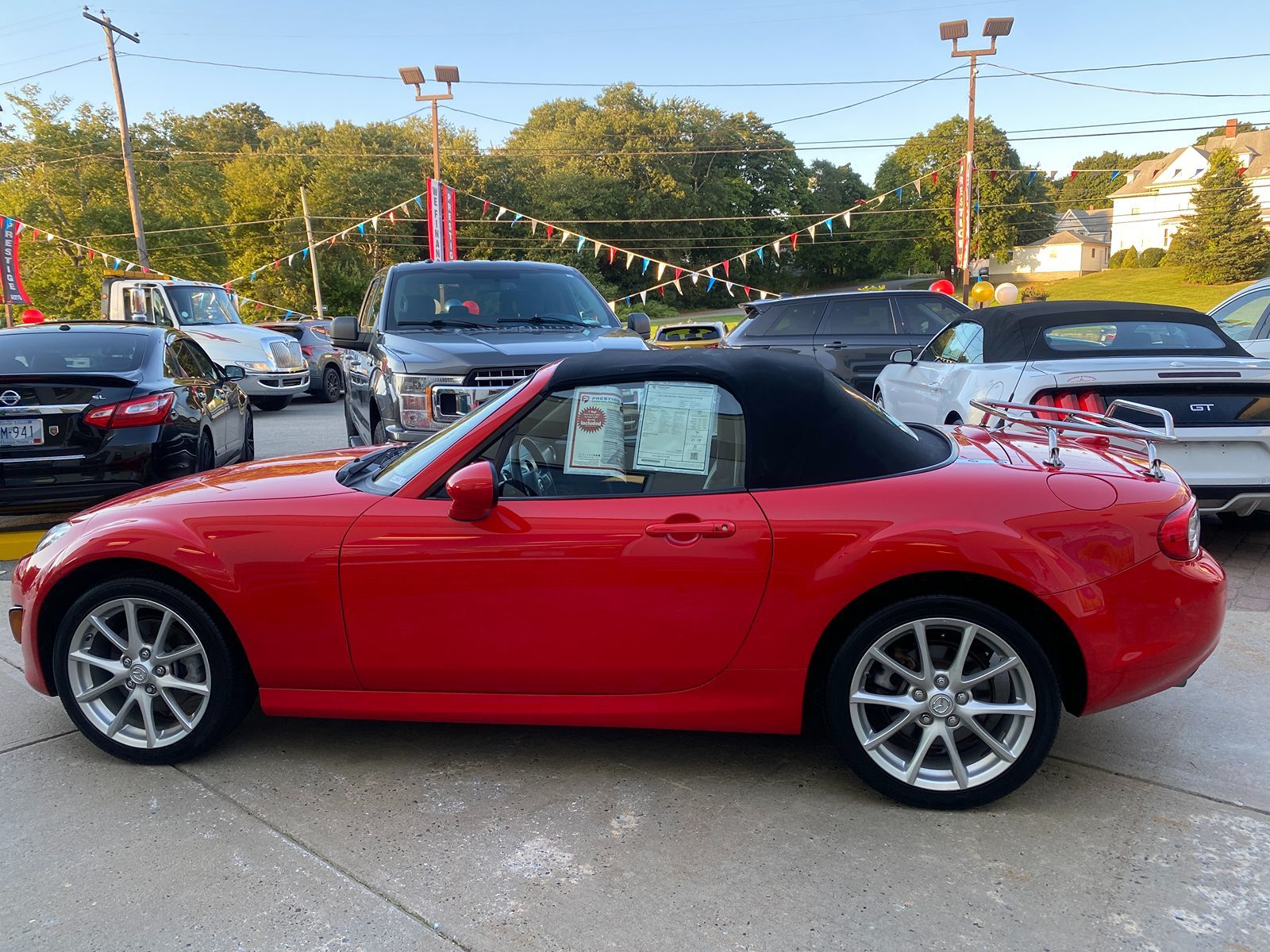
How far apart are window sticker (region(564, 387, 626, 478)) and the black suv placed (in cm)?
855

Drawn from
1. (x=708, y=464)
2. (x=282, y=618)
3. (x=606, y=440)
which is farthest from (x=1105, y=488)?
(x=282, y=618)

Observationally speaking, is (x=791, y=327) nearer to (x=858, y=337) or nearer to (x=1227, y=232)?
(x=858, y=337)

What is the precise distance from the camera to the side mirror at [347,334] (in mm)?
7062

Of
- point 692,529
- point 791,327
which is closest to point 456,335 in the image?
point 692,529

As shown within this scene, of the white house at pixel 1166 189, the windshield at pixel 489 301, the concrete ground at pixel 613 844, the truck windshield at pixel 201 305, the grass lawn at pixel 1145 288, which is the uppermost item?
the white house at pixel 1166 189

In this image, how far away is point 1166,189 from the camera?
8381 cm

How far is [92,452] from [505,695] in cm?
410

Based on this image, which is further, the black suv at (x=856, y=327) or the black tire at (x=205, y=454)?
the black suv at (x=856, y=327)

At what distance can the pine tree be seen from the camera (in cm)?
5762

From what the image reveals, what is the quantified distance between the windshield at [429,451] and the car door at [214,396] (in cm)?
399

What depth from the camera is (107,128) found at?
139 ft

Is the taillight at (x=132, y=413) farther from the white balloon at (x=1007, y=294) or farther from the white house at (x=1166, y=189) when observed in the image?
the white house at (x=1166, y=189)

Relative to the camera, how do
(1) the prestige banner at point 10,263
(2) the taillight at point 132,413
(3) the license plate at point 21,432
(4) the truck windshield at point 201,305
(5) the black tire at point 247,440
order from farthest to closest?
(1) the prestige banner at point 10,263 → (4) the truck windshield at point 201,305 → (5) the black tire at point 247,440 → (2) the taillight at point 132,413 → (3) the license plate at point 21,432

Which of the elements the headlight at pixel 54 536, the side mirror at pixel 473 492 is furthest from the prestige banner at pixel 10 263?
the side mirror at pixel 473 492
